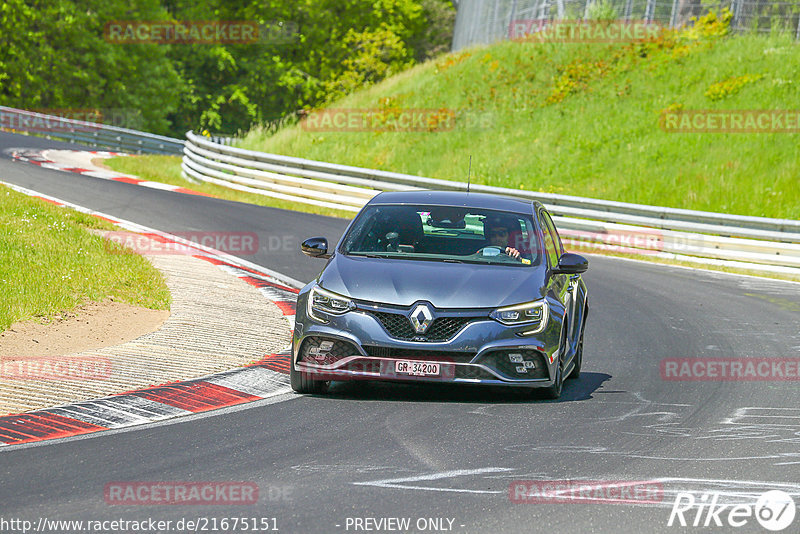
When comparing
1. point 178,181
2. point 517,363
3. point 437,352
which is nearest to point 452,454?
point 437,352

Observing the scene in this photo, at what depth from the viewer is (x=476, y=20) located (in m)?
49.8

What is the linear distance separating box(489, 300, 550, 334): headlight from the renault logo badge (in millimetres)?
473

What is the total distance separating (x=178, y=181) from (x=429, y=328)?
23.1 m

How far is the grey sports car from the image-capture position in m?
8.35

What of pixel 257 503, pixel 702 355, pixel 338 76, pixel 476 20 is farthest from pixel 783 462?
pixel 338 76

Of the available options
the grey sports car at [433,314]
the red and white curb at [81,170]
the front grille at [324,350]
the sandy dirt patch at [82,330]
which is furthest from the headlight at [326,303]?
the red and white curb at [81,170]

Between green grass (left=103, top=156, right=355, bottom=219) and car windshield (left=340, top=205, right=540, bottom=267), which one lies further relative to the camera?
green grass (left=103, top=156, right=355, bottom=219)

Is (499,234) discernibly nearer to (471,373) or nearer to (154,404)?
(471,373)

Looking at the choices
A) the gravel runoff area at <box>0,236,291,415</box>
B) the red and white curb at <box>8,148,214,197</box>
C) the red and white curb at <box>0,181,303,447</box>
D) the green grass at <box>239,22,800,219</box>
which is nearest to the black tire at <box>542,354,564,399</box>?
the red and white curb at <box>0,181,303,447</box>

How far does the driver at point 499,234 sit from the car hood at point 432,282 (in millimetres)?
407

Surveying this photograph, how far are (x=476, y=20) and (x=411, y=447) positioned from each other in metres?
44.3

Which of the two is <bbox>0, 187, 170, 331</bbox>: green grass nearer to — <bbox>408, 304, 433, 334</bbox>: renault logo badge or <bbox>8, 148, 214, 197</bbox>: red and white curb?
<bbox>408, 304, 433, 334</bbox>: renault logo badge

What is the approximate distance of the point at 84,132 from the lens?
141 feet

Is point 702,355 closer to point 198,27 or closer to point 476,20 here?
point 476,20
